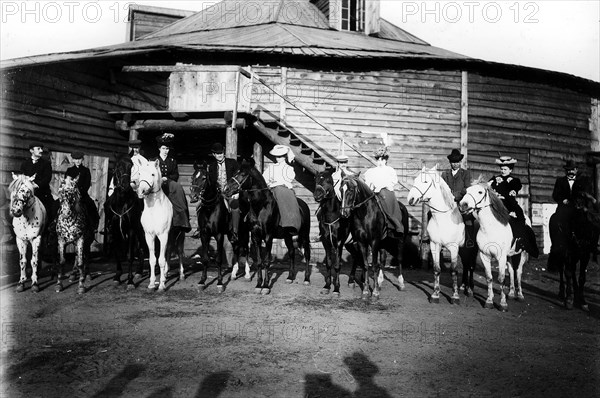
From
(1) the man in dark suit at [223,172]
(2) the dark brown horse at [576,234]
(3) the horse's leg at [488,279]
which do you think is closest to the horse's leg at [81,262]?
(1) the man in dark suit at [223,172]

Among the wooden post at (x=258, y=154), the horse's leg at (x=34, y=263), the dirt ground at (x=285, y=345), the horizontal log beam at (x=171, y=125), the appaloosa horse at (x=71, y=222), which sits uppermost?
the horizontal log beam at (x=171, y=125)

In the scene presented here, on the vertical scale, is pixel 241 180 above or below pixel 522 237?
above

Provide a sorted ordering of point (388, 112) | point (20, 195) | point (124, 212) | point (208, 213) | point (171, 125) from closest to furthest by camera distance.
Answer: point (20, 195) → point (124, 212) → point (208, 213) → point (171, 125) → point (388, 112)

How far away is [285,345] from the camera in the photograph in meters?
5.86

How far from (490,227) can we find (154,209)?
20.6 ft

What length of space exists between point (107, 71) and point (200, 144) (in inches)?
140

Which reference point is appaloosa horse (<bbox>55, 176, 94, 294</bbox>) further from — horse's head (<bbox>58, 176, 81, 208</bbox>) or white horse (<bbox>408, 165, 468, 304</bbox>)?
white horse (<bbox>408, 165, 468, 304</bbox>)

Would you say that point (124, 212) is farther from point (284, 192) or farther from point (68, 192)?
point (284, 192)

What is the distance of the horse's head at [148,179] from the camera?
326 inches

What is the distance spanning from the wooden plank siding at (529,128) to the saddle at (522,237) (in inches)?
269

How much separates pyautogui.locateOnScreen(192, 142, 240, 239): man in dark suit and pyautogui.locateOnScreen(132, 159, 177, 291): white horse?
1.01 meters

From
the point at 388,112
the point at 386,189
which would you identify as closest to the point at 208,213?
the point at 386,189

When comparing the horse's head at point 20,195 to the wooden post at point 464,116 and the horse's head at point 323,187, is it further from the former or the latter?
the wooden post at point 464,116

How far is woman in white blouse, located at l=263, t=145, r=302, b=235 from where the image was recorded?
9227 mm
